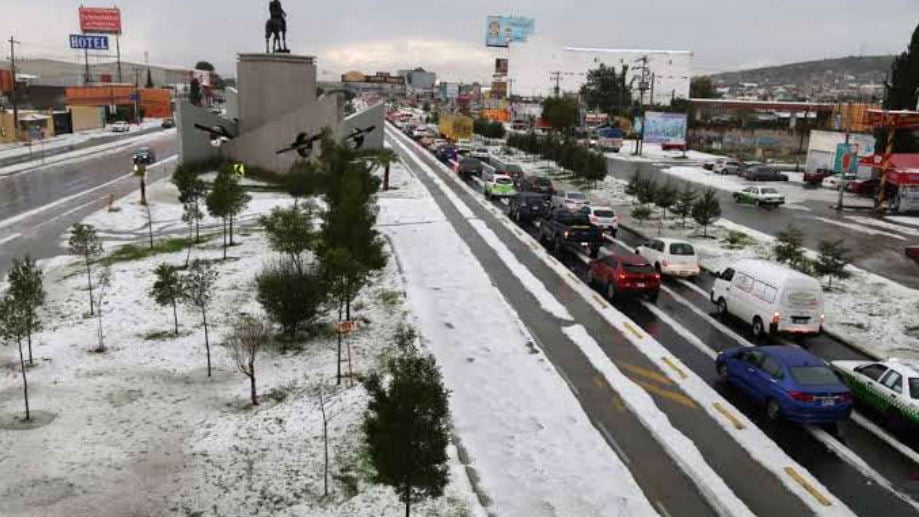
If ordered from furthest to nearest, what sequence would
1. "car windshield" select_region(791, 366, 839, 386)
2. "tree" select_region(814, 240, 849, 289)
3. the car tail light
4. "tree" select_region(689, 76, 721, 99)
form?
1. "tree" select_region(689, 76, 721, 99)
2. "tree" select_region(814, 240, 849, 289)
3. "car windshield" select_region(791, 366, 839, 386)
4. the car tail light

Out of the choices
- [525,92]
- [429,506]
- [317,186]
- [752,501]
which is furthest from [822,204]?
[525,92]

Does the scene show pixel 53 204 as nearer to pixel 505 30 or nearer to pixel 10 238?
pixel 10 238

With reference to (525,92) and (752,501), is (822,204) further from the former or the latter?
(525,92)

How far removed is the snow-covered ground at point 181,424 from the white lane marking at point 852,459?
24.4ft

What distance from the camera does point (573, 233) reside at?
31391mm

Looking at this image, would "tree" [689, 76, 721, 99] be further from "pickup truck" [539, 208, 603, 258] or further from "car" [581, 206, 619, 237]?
"pickup truck" [539, 208, 603, 258]

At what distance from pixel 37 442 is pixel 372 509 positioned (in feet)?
24.6

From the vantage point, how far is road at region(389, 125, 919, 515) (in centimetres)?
1252

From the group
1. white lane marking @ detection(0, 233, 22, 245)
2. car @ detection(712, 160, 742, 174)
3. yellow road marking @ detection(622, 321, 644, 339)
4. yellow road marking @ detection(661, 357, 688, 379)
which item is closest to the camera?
yellow road marking @ detection(661, 357, 688, 379)

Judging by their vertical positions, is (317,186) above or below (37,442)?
above

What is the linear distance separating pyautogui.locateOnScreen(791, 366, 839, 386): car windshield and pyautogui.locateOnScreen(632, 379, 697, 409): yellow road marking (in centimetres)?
223

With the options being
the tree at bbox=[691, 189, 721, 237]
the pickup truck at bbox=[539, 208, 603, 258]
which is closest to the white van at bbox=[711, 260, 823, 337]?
the pickup truck at bbox=[539, 208, 603, 258]

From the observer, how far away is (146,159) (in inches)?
2381

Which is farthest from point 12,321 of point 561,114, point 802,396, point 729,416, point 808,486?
point 561,114
